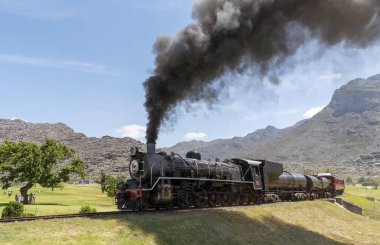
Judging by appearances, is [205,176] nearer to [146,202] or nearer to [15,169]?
[146,202]

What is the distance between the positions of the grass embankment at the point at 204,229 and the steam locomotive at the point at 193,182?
1415 millimetres

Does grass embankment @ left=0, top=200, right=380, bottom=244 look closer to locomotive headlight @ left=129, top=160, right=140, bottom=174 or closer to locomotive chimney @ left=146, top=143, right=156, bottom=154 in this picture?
locomotive headlight @ left=129, top=160, right=140, bottom=174

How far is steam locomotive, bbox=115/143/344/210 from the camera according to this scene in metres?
21.1

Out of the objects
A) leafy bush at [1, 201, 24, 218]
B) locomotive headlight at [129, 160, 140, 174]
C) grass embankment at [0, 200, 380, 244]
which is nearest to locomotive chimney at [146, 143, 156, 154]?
locomotive headlight at [129, 160, 140, 174]

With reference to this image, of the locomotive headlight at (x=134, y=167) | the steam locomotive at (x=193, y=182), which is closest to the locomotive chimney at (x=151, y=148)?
the steam locomotive at (x=193, y=182)

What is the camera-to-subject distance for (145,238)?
16.8 meters

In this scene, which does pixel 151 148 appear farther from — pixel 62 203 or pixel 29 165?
pixel 29 165

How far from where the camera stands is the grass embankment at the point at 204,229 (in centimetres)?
1541

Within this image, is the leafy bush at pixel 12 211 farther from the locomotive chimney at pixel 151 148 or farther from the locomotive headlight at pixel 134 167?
the locomotive chimney at pixel 151 148

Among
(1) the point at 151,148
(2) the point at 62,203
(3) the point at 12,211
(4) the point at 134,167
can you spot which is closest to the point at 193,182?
(1) the point at 151,148

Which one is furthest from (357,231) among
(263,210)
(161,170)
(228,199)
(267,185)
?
(161,170)

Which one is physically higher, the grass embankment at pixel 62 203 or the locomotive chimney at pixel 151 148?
the locomotive chimney at pixel 151 148

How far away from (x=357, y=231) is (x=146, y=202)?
2143cm

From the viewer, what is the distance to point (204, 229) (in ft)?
66.5
